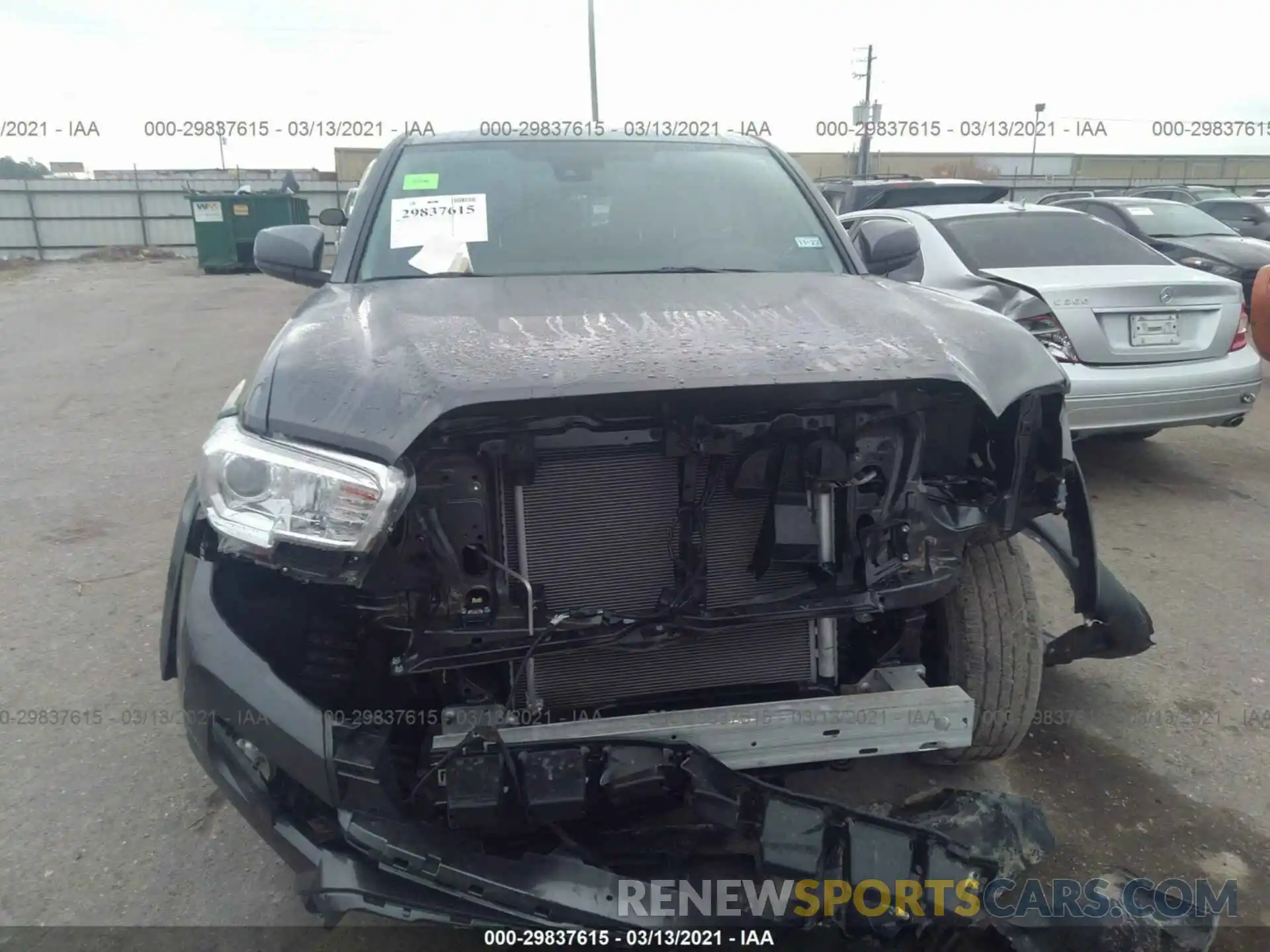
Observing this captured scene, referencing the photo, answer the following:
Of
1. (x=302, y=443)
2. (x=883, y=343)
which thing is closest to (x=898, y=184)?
(x=883, y=343)

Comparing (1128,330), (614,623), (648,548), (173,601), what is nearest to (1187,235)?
(1128,330)

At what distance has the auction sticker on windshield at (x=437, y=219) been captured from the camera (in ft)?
9.44

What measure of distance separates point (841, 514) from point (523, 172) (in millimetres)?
1787

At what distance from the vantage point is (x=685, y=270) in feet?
9.27

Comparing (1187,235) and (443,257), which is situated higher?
(443,257)

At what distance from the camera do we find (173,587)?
2.01 m

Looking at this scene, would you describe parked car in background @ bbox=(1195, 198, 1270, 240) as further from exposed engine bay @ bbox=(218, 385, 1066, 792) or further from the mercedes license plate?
exposed engine bay @ bbox=(218, 385, 1066, 792)

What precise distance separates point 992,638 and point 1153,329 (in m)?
3.09

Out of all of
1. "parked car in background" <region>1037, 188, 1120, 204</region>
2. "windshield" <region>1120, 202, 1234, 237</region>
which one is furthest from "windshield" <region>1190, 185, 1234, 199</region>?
"windshield" <region>1120, 202, 1234, 237</region>

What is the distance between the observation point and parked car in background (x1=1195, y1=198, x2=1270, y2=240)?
1281cm

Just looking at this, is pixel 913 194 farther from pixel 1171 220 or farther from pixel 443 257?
pixel 443 257

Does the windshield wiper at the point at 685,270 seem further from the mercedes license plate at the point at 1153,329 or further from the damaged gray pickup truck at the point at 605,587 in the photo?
the mercedes license plate at the point at 1153,329

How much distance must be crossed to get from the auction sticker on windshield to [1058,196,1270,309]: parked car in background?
278 inches

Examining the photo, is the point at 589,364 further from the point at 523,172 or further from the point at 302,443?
the point at 523,172
